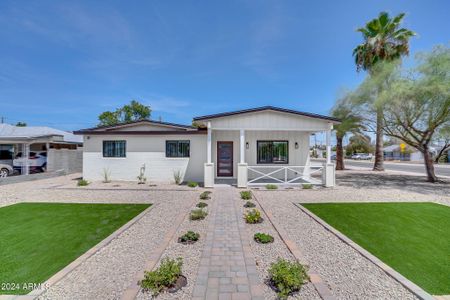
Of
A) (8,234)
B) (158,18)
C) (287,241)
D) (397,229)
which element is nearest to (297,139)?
(397,229)

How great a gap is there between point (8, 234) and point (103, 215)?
1.92 meters

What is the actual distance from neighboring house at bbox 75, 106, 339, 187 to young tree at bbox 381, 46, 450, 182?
4287 mm

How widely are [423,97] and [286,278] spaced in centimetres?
1282

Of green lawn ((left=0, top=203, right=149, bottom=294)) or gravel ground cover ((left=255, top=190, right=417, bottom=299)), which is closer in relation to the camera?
gravel ground cover ((left=255, top=190, right=417, bottom=299))

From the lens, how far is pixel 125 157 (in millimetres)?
12016

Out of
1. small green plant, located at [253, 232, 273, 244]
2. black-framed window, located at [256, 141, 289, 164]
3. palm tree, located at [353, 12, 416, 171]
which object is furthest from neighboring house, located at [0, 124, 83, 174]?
palm tree, located at [353, 12, 416, 171]

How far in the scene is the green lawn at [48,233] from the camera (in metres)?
3.20

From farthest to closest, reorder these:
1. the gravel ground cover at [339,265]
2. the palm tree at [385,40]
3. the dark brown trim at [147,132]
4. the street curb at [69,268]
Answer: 1. the palm tree at [385,40]
2. the dark brown trim at [147,132]
3. the gravel ground cover at [339,265]
4. the street curb at [69,268]

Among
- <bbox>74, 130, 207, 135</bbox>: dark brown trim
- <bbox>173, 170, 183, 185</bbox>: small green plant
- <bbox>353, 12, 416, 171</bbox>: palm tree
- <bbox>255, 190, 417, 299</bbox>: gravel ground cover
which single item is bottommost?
<bbox>255, 190, 417, 299</bbox>: gravel ground cover

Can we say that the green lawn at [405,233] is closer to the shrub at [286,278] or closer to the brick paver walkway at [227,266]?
the shrub at [286,278]

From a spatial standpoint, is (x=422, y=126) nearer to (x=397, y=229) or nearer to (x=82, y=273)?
(x=397, y=229)

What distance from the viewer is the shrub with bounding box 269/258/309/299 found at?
2607mm

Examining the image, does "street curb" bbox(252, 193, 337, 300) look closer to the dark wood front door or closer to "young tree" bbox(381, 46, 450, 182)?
the dark wood front door

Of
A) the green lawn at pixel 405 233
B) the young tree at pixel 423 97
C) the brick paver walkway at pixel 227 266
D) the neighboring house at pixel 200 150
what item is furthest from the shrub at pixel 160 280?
the young tree at pixel 423 97
